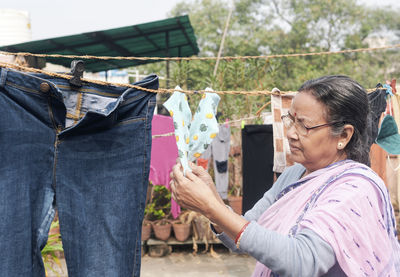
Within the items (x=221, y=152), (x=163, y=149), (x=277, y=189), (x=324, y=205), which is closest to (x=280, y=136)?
(x=221, y=152)

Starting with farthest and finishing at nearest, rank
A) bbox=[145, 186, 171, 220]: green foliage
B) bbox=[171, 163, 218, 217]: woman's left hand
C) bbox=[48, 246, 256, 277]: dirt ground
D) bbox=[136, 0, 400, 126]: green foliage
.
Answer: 1. bbox=[136, 0, 400, 126]: green foliage
2. bbox=[145, 186, 171, 220]: green foliage
3. bbox=[48, 246, 256, 277]: dirt ground
4. bbox=[171, 163, 218, 217]: woman's left hand

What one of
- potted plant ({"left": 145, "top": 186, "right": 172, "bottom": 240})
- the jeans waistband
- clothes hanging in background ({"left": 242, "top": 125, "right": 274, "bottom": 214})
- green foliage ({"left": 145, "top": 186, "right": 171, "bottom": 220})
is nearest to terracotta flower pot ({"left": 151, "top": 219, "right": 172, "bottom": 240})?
potted plant ({"left": 145, "top": 186, "right": 172, "bottom": 240})

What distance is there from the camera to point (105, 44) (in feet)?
19.5

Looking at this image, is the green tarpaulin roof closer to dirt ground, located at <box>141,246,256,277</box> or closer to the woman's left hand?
dirt ground, located at <box>141,246,256,277</box>

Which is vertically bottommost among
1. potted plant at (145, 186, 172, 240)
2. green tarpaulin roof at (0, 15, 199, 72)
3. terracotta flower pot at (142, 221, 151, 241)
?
terracotta flower pot at (142, 221, 151, 241)

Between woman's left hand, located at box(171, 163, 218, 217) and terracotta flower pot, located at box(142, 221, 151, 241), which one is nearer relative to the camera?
woman's left hand, located at box(171, 163, 218, 217)

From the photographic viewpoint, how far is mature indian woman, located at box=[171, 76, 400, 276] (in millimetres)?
994

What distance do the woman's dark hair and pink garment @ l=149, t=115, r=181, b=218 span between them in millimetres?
2825

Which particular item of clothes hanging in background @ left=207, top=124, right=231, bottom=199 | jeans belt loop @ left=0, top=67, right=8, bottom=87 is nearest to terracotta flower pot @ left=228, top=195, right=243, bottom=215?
clothes hanging in background @ left=207, top=124, right=231, bottom=199

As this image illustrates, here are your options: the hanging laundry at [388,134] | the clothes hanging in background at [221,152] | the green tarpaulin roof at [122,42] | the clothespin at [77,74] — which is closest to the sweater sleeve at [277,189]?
the clothespin at [77,74]

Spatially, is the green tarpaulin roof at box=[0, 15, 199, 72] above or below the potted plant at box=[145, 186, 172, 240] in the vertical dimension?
above

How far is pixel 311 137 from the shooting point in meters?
1.21

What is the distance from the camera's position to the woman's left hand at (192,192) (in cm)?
112

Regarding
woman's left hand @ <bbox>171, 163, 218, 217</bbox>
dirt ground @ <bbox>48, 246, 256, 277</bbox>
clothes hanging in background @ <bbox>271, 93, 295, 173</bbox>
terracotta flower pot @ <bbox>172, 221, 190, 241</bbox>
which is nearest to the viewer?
woman's left hand @ <bbox>171, 163, 218, 217</bbox>
